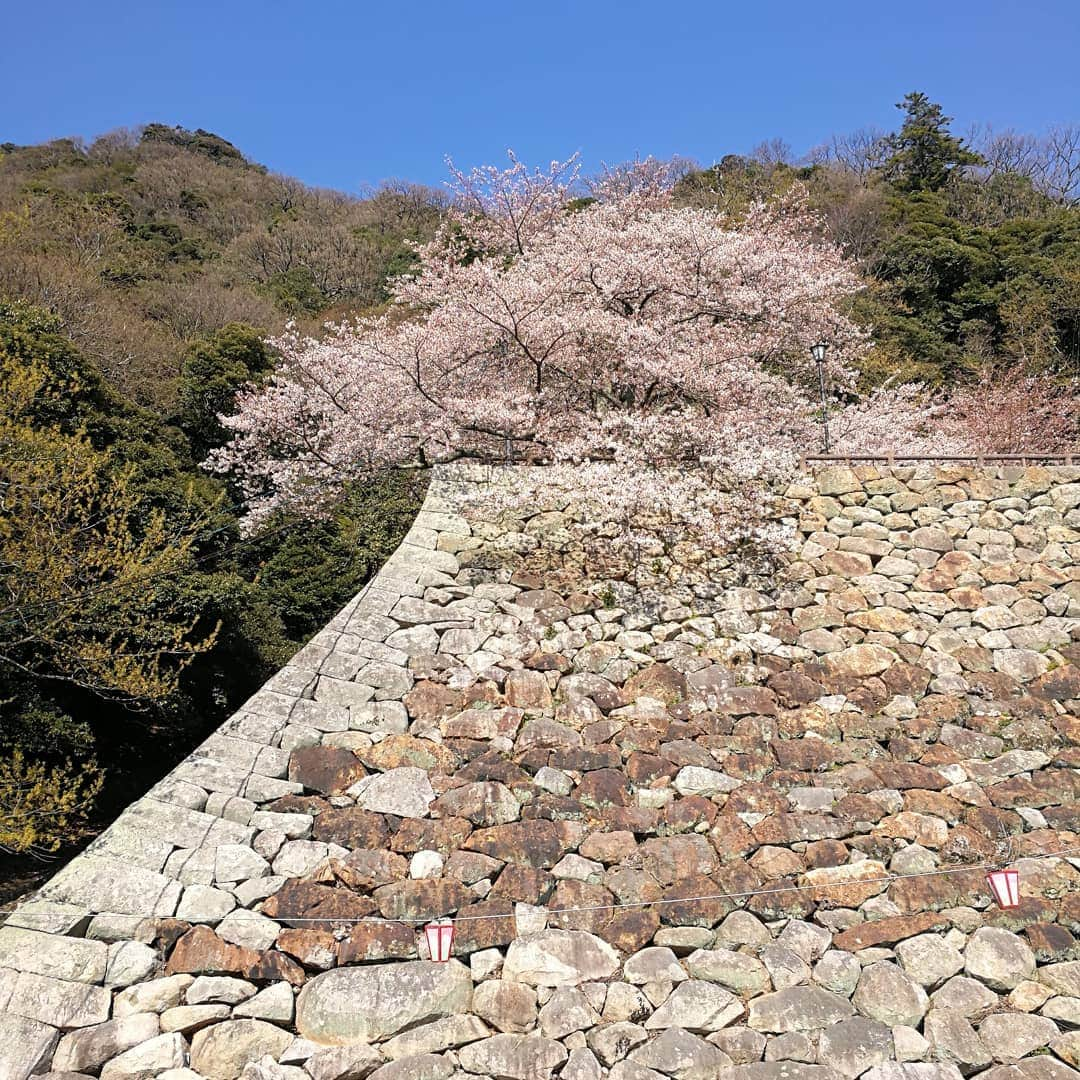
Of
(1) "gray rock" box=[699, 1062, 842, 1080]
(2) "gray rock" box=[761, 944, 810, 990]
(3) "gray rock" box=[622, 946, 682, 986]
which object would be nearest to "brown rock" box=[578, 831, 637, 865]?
(3) "gray rock" box=[622, 946, 682, 986]

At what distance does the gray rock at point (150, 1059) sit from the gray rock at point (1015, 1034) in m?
4.47

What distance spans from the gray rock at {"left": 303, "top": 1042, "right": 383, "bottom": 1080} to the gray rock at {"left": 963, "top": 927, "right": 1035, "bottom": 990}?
3555mm

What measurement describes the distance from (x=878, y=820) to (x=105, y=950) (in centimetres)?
518

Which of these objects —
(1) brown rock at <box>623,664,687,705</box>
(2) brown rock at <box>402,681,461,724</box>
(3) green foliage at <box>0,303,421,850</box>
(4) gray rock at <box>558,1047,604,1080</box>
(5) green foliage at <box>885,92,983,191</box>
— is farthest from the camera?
Result: (5) green foliage at <box>885,92,983,191</box>

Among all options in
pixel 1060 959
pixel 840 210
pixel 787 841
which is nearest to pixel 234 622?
pixel 787 841

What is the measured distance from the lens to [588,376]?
1012 centimetres

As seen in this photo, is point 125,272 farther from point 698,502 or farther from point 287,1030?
point 287,1030

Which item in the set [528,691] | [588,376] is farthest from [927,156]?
[528,691]

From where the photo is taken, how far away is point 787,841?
531 centimetres

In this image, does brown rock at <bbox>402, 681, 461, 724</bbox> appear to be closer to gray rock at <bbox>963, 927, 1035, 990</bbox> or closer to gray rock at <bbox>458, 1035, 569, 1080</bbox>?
gray rock at <bbox>458, 1035, 569, 1080</bbox>

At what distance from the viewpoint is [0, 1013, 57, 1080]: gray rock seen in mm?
3965

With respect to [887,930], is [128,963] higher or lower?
lower

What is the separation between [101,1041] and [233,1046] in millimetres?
707

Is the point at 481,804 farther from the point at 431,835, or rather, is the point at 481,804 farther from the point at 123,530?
the point at 123,530
